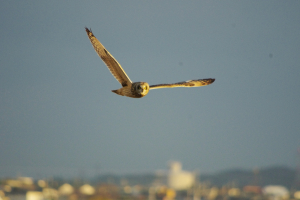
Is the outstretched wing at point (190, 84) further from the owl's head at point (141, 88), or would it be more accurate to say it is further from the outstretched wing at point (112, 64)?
the owl's head at point (141, 88)

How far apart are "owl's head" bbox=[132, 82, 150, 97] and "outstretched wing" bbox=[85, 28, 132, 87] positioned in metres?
0.59

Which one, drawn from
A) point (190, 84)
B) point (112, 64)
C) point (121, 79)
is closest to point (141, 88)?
point (121, 79)

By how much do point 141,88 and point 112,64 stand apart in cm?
127

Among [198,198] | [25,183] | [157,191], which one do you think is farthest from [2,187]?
[198,198]

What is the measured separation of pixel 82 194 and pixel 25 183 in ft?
14.7

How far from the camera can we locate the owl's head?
25.6ft

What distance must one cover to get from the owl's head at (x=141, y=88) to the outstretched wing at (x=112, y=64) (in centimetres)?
59

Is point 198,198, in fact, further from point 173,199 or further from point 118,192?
point 118,192

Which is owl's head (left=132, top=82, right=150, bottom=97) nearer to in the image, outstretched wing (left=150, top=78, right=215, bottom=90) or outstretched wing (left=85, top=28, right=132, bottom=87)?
outstretched wing (left=85, top=28, right=132, bottom=87)

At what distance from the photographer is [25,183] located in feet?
102

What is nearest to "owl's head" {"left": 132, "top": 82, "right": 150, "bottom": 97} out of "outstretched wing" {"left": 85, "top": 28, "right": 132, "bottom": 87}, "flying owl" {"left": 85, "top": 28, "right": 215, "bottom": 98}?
"flying owl" {"left": 85, "top": 28, "right": 215, "bottom": 98}

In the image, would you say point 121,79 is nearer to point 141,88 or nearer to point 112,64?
point 112,64

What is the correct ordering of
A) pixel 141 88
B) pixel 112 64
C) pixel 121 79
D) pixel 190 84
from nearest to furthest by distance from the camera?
pixel 141 88 → pixel 121 79 → pixel 112 64 → pixel 190 84

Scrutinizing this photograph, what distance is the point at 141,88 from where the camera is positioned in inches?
308
